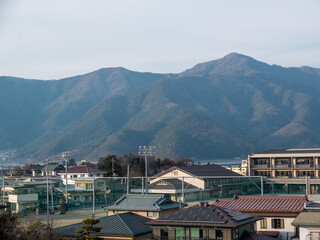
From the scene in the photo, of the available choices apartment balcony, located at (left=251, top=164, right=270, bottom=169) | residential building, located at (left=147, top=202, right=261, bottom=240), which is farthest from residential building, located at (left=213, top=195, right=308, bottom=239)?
apartment balcony, located at (left=251, top=164, right=270, bottom=169)

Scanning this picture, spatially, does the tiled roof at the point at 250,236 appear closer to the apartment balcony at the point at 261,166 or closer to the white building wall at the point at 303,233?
the white building wall at the point at 303,233

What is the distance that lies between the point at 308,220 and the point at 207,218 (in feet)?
13.2

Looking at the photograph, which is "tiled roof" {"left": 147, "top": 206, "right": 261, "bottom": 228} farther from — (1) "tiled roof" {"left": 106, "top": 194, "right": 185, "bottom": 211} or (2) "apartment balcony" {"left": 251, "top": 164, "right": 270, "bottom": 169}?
(2) "apartment balcony" {"left": 251, "top": 164, "right": 270, "bottom": 169}

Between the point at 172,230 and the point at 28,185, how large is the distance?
35.4 meters

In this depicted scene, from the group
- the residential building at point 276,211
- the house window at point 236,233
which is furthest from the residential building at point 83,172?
the house window at point 236,233

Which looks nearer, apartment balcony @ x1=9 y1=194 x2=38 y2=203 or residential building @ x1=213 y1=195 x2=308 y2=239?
residential building @ x1=213 y1=195 x2=308 y2=239

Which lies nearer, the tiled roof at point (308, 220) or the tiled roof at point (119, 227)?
the tiled roof at point (308, 220)

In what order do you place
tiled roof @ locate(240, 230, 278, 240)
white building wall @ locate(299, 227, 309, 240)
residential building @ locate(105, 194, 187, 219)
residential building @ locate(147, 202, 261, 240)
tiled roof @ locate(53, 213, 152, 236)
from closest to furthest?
white building wall @ locate(299, 227, 309, 240) → residential building @ locate(147, 202, 261, 240) → tiled roof @ locate(240, 230, 278, 240) → tiled roof @ locate(53, 213, 152, 236) → residential building @ locate(105, 194, 187, 219)

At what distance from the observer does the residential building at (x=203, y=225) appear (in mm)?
21656

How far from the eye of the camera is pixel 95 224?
26.2m

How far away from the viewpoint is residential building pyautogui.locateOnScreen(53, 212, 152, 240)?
2483 centimetres

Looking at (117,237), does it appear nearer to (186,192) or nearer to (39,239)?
(39,239)

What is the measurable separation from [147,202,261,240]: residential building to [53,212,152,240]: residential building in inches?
73.1

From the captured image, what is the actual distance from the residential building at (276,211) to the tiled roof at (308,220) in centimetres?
338
